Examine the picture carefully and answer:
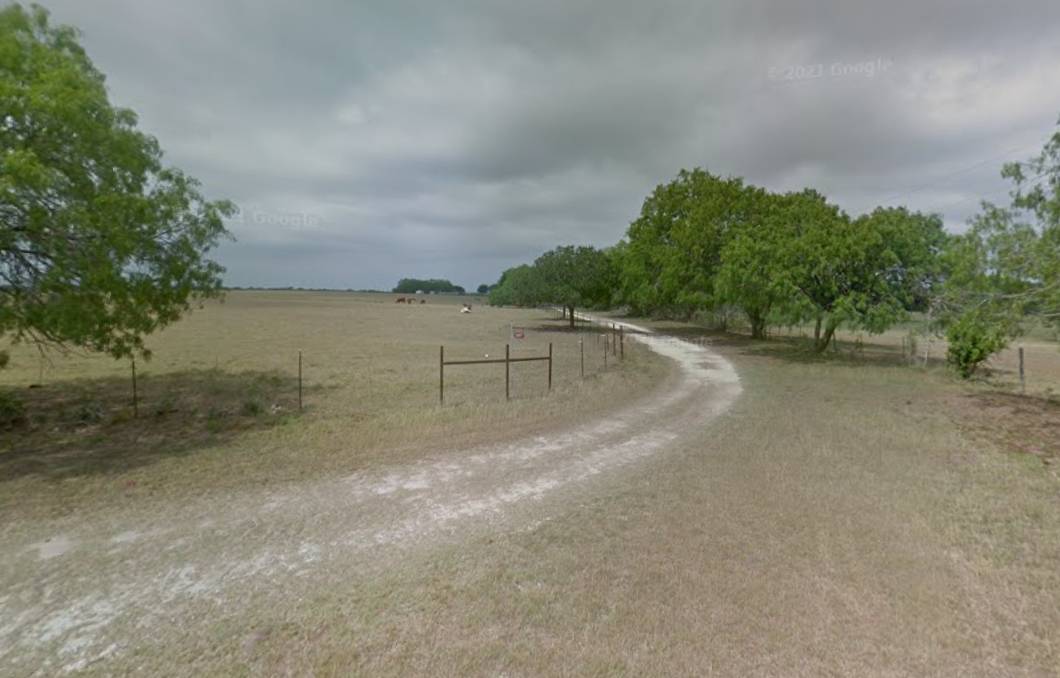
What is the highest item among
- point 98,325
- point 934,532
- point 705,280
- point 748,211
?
point 748,211

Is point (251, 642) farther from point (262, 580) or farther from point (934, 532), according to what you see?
point (934, 532)

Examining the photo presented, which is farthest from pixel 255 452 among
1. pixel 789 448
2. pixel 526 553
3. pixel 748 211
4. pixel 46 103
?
pixel 748 211

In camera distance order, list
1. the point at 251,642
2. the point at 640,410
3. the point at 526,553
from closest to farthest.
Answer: the point at 251,642, the point at 526,553, the point at 640,410

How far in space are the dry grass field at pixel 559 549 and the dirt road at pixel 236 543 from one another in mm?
29

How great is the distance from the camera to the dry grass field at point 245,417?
5.73m

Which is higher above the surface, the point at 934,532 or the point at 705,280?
the point at 705,280

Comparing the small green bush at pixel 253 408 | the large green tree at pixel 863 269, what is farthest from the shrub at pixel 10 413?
the large green tree at pixel 863 269

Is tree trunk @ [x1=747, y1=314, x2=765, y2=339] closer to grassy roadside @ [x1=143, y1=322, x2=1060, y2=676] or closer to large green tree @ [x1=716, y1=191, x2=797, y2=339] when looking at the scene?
large green tree @ [x1=716, y1=191, x2=797, y2=339]

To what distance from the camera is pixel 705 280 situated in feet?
78.5

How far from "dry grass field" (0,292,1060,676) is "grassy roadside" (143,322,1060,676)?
0.7 inches

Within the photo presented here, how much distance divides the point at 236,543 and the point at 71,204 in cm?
747

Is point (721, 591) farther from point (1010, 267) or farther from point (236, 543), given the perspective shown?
point (1010, 267)

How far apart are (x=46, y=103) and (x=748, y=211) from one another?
90.4 feet

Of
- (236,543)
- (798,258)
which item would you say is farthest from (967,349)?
(236,543)
